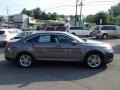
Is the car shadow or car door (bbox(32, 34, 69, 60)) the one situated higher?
car door (bbox(32, 34, 69, 60))

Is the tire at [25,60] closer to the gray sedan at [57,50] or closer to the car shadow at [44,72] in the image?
the gray sedan at [57,50]

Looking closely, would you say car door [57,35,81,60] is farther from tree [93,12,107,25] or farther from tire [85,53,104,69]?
tree [93,12,107,25]

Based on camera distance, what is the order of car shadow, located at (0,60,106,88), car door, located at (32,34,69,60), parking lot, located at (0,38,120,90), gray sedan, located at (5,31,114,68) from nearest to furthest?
parking lot, located at (0,38,120,90) < car shadow, located at (0,60,106,88) < gray sedan, located at (5,31,114,68) < car door, located at (32,34,69,60)

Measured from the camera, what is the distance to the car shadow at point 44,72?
8.95m

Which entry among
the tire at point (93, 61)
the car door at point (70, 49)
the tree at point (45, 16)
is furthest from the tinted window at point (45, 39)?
the tree at point (45, 16)

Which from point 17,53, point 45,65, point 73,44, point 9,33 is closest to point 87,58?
point 73,44

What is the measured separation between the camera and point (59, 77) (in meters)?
9.29

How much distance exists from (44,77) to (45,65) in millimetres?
2473

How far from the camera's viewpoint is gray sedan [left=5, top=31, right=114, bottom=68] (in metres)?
10.9

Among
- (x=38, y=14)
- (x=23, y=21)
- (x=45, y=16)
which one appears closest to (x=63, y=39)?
(x=23, y=21)

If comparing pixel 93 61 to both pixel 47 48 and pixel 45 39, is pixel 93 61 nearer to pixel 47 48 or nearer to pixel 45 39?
pixel 47 48

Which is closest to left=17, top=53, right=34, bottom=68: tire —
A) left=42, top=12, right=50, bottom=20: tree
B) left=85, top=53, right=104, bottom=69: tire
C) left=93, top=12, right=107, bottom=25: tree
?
left=85, top=53, right=104, bottom=69: tire

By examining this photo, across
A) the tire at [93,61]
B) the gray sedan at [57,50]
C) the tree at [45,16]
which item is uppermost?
the tree at [45,16]

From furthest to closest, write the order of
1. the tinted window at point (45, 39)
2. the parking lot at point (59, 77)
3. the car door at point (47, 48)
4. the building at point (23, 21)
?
the building at point (23, 21) → the tinted window at point (45, 39) → the car door at point (47, 48) → the parking lot at point (59, 77)
